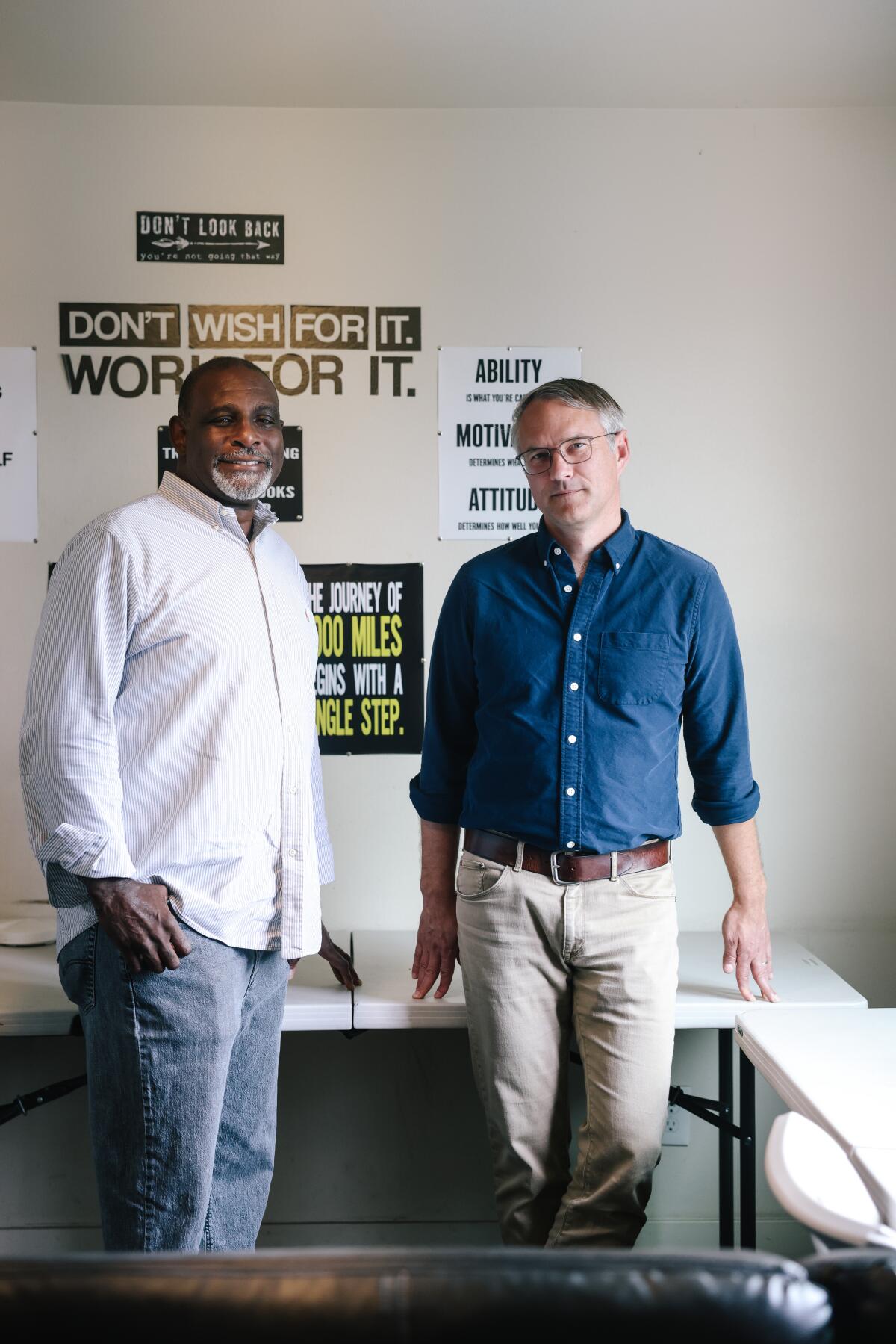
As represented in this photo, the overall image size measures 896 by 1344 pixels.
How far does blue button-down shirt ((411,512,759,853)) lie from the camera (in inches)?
71.4

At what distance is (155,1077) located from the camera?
159 centimetres

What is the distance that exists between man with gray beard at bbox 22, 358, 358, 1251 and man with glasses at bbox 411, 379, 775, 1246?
349 millimetres

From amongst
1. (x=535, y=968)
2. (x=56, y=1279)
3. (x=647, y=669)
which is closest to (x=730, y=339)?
(x=647, y=669)

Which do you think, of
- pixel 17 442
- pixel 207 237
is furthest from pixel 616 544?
pixel 17 442

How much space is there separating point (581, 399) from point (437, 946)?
106 centimetres

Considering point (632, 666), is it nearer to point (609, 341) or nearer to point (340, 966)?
point (340, 966)

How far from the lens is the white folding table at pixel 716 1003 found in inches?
82.3

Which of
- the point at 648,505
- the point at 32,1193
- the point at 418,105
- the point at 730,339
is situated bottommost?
the point at 32,1193

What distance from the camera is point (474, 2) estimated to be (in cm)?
217

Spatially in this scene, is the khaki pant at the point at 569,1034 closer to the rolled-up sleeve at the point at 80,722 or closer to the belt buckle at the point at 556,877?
the belt buckle at the point at 556,877

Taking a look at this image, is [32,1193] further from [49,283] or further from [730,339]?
[730,339]

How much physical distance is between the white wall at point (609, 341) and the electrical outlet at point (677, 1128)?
47cm

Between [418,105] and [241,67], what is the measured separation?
0.45 m

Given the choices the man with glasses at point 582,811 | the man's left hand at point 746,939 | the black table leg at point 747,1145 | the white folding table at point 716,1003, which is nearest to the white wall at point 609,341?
the white folding table at point 716,1003
